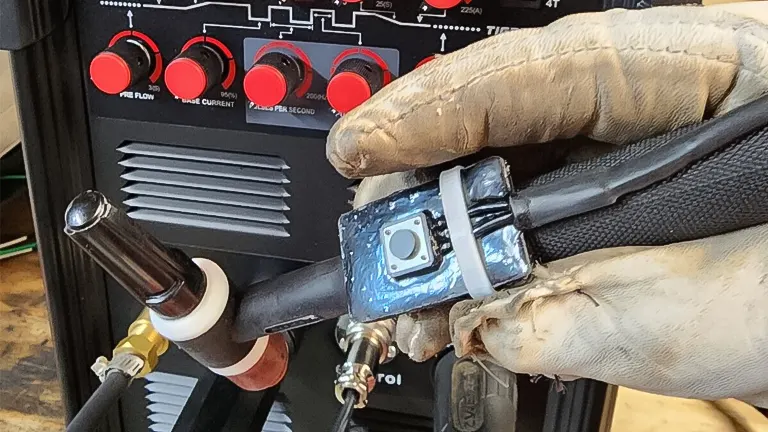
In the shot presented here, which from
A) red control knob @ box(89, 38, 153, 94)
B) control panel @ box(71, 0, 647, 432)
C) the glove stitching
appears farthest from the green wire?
the glove stitching

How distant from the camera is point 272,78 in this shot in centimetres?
47

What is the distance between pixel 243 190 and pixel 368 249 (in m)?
0.19

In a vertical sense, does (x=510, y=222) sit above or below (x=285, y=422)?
above

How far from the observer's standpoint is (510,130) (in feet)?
1.17

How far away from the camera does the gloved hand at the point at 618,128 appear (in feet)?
1.09

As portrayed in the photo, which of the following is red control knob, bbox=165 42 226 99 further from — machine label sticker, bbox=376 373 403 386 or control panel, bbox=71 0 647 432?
machine label sticker, bbox=376 373 403 386

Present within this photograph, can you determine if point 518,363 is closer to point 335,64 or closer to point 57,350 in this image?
point 335,64

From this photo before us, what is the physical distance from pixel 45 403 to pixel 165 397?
0.39 ft

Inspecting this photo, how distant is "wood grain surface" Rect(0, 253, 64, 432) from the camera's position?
67 cm

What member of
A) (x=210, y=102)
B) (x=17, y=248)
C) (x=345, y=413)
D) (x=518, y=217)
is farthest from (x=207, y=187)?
(x=17, y=248)

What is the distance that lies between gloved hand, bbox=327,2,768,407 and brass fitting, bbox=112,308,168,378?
0.24 m

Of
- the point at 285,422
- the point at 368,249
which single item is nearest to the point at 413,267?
the point at 368,249

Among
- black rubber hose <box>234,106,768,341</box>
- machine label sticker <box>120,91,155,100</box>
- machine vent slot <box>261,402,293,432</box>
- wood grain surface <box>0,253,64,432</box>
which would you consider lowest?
wood grain surface <box>0,253,64,432</box>

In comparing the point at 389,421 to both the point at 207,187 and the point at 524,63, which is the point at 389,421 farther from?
the point at 524,63
